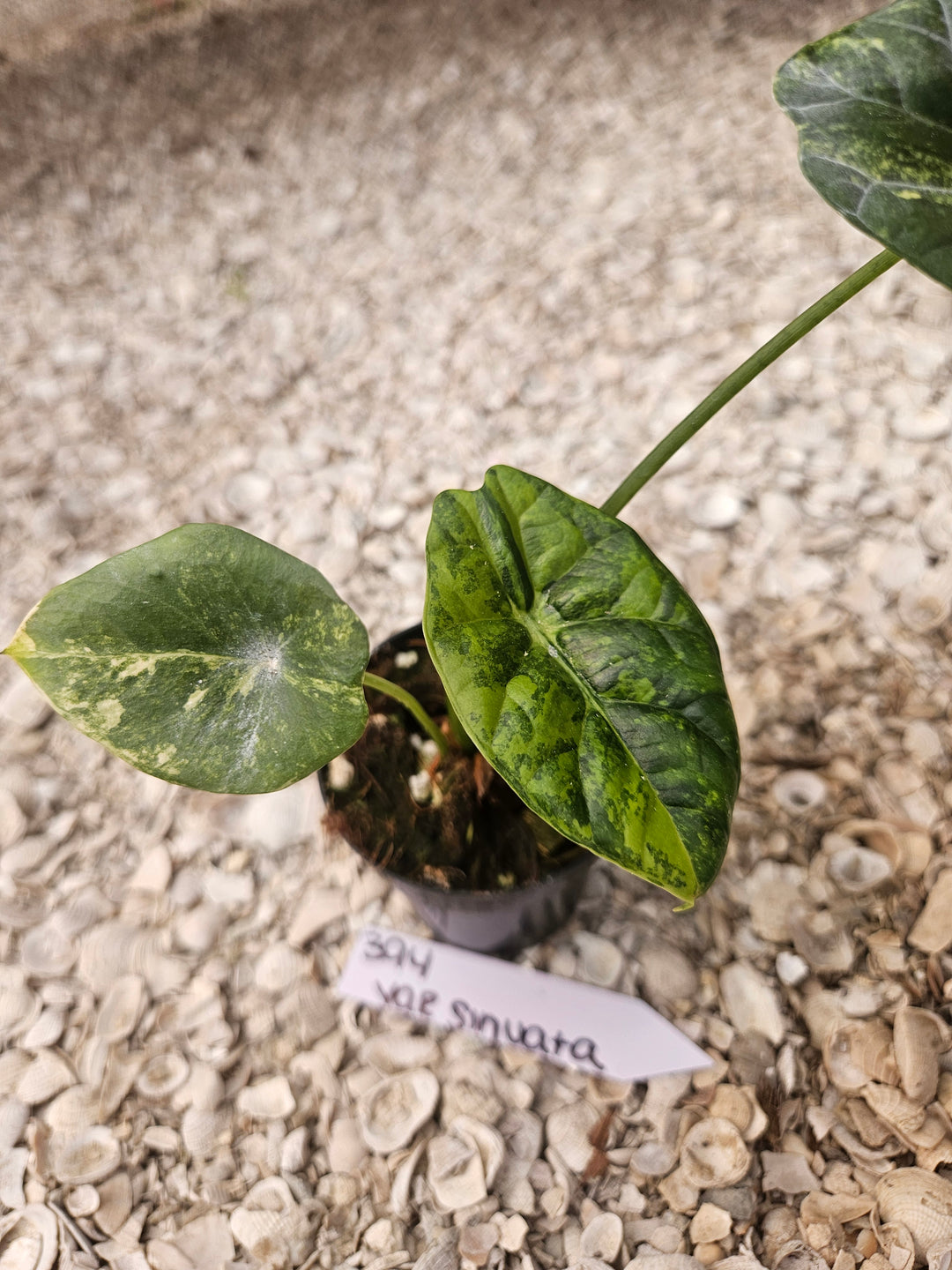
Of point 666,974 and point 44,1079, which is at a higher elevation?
point 44,1079

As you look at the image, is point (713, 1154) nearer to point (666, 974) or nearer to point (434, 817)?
point (666, 974)

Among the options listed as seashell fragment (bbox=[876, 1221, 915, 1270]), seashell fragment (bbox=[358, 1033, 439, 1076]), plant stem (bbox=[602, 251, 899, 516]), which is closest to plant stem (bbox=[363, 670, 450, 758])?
plant stem (bbox=[602, 251, 899, 516])

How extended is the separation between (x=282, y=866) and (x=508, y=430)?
656 millimetres

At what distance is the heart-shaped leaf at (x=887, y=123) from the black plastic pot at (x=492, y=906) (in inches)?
17.8

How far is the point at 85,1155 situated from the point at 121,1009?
0.12 m

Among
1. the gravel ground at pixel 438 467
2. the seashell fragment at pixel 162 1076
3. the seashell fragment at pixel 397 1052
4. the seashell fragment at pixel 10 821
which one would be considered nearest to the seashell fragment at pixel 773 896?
the gravel ground at pixel 438 467

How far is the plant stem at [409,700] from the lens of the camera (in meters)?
0.56

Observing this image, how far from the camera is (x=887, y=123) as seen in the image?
487 millimetres

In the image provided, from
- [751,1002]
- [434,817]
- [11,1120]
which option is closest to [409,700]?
[434,817]

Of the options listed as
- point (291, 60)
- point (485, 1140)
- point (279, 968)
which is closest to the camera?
point (485, 1140)

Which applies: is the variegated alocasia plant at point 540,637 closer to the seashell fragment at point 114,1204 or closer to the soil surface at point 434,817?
the soil surface at point 434,817

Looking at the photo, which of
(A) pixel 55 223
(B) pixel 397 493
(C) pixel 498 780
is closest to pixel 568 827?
(C) pixel 498 780

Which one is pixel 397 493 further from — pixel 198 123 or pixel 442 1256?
pixel 198 123

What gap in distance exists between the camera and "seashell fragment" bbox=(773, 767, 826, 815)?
86 cm
